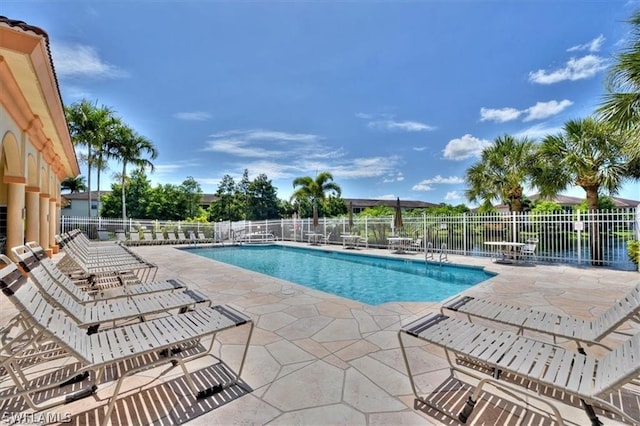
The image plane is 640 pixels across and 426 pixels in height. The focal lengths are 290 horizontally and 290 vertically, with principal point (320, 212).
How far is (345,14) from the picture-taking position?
917cm

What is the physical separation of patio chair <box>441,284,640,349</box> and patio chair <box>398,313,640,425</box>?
Result: 0.35 metres

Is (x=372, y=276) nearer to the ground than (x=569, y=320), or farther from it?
nearer to the ground

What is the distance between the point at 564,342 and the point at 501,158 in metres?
11.6

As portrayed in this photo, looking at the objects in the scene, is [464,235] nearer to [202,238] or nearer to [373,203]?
[202,238]

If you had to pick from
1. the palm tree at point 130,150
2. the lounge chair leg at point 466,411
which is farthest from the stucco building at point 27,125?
the palm tree at point 130,150

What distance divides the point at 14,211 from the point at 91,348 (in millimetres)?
6918

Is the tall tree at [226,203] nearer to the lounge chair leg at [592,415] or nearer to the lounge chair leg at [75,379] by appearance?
the lounge chair leg at [75,379]

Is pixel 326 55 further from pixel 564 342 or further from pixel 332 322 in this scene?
pixel 564 342

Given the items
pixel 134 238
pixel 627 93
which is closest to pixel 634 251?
pixel 627 93

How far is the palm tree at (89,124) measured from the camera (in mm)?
19750

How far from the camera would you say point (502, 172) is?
13.0 m

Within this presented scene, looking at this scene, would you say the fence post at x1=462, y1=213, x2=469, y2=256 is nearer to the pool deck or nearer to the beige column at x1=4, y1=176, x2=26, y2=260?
the pool deck

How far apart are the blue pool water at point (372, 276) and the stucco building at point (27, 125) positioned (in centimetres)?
641

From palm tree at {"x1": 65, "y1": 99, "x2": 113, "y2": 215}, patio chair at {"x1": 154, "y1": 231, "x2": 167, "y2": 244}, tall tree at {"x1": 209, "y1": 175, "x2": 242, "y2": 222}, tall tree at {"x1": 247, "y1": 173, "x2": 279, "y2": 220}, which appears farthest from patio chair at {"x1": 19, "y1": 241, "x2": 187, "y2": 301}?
tall tree at {"x1": 247, "y1": 173, "x2": 279, "y2": 220}
